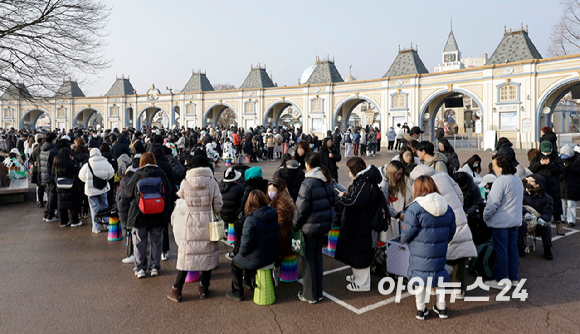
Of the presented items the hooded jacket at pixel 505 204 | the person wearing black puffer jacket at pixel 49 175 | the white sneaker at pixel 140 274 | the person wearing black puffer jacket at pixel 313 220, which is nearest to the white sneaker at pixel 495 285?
the hooded jacket at pixel 505 204

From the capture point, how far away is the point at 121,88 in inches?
1889

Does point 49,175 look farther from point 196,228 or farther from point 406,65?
point 406,65

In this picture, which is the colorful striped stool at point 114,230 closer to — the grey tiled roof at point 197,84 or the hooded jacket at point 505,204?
the hooded jacket at point 505,204

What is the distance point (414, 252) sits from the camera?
4113 millimetres

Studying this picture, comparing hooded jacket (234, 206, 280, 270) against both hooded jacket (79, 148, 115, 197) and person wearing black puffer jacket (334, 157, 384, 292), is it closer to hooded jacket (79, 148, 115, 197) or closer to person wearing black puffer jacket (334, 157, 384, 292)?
person wearing black puffer jacket (334, 157, 384, 292)

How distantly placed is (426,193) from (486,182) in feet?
9.88

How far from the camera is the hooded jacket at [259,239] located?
4301 mm

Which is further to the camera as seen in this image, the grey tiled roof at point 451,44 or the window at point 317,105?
the grey tiled roof at point 451,44

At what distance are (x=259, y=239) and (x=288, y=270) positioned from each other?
1.00 meters

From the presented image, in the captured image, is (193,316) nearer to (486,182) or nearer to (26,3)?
(486,182)

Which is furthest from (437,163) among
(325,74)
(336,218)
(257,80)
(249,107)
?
(257,80)

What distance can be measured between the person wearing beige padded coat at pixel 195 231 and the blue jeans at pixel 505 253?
3549 mm

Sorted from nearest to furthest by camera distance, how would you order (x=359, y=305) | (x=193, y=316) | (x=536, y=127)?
(x=193, y=316) → (x=359, y=305) → (x=536, y=127)

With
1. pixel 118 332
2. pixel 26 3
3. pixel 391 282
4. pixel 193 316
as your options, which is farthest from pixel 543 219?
pixel 26 3
